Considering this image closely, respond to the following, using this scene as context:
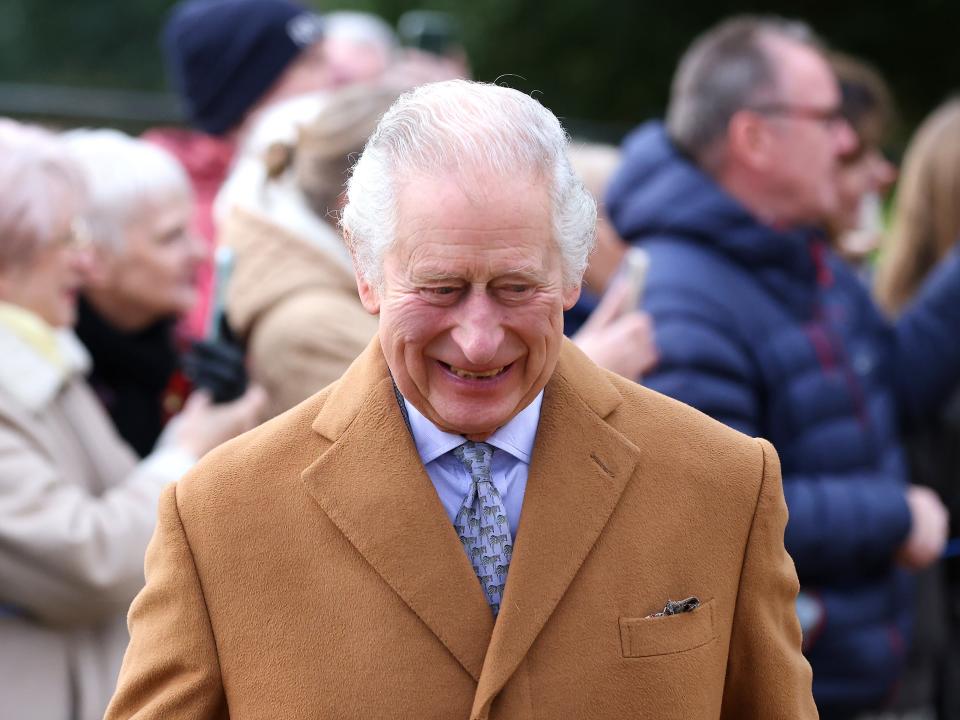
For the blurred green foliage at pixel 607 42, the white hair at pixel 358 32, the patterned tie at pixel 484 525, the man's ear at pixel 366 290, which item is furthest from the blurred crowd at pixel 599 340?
the blurred green foliage at pixel 607 42

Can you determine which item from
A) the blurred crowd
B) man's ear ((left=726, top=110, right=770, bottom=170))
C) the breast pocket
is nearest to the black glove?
the blurred crowd

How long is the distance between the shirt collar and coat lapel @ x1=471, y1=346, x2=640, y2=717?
0.03 m

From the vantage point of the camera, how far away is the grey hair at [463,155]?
6.17 feet

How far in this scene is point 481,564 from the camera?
208 centimetres

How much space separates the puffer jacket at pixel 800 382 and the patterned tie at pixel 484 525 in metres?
1.40

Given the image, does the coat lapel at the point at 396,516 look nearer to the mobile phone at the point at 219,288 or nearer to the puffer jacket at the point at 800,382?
the mobile phone at the point at 219,288

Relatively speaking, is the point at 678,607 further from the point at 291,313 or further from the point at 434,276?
the point at 291,313

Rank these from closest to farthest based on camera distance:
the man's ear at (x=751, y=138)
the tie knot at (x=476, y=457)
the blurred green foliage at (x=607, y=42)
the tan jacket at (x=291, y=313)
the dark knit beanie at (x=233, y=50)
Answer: the tie knot at (x=476, y=457), the tan jacket at (x=291, y=313), the man's ear at (x=751, y=138), the dark knit beanie at (x=233, y=50), the blurred green foliage at (x=607, y=42)

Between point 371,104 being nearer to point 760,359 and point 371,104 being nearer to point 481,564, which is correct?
point 760,359

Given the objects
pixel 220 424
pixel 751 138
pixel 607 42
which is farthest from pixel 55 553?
pixel 607 42

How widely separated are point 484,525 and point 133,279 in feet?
7.15

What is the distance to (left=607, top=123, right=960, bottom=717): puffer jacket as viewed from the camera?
138 inches

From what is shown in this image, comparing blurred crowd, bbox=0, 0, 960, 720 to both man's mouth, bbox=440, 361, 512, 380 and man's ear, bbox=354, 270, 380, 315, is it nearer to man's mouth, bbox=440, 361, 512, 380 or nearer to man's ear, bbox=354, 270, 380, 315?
man's ear, bbox=354, 270, 380, 315

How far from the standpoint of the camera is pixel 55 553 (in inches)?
115
